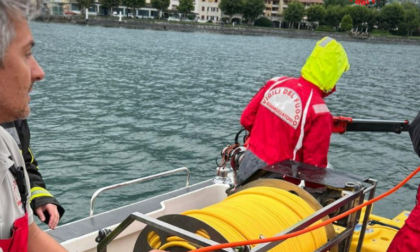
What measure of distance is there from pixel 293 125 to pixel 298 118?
8 cm

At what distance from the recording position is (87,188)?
1047 cm

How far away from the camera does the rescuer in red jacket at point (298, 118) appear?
13.6ft

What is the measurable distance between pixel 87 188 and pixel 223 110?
33.2 feet

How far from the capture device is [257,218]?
9.59 ft

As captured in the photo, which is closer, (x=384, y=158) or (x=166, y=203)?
(x=166, y=203)

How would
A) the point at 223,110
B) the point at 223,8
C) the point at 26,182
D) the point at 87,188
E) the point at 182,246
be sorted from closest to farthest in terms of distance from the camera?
1. the point at 26,182
2. the point at 182,246
3. the point at 87,188
4. the point at 223,110
5. the point at 223,8

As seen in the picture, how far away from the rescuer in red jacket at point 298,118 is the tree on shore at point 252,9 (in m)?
132

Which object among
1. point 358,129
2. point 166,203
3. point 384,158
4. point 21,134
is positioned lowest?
point 384,158

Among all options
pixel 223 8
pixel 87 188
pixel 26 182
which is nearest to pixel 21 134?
pixel 26 182

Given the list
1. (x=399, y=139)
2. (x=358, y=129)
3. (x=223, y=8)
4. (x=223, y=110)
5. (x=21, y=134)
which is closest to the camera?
(x=21, y=134)

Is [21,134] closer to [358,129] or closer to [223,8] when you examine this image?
[358,129]

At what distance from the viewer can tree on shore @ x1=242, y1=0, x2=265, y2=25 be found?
132125 millimetres

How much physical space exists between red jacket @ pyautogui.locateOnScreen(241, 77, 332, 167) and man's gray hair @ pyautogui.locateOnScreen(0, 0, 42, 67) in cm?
290

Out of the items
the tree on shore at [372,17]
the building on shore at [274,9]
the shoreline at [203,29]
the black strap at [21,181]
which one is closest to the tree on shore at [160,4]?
the shoreline at [203,29]
